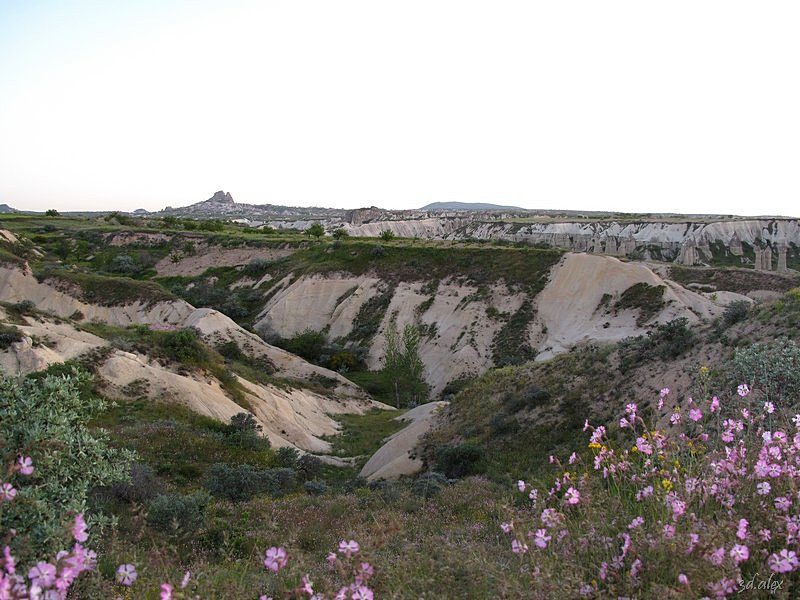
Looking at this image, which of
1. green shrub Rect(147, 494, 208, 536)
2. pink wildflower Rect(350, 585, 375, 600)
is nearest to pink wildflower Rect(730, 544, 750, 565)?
pink wildflower Rect(350, 585, 375, 600)

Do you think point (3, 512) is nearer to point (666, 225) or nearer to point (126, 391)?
point (126, 391)

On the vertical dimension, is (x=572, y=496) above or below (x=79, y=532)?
below

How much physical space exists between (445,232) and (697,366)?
371 feet

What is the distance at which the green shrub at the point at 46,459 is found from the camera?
3684 millimetres

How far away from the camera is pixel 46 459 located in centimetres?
425

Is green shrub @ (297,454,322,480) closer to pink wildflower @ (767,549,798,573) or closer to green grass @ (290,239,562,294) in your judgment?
pink wildflower @ (767,549,798,573)

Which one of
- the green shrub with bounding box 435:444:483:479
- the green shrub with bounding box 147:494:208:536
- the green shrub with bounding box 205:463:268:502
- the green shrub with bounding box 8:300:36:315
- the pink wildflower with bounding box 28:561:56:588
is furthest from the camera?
the green shrub with bounding box 8:300:36:315

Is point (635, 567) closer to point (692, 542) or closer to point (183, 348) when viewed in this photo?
point (692, 542)

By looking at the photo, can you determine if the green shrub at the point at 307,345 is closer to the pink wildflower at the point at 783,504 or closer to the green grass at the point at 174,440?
the green grass at the point at 174,440

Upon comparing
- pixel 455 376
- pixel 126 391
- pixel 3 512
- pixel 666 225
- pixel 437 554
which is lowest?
pixel 455 376

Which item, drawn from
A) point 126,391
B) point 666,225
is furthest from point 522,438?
point 666,225

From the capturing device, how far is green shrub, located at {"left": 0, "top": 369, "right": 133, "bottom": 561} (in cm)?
368

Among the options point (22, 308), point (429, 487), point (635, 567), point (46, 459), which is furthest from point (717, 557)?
point (22, 308)

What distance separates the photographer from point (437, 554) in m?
6.56
